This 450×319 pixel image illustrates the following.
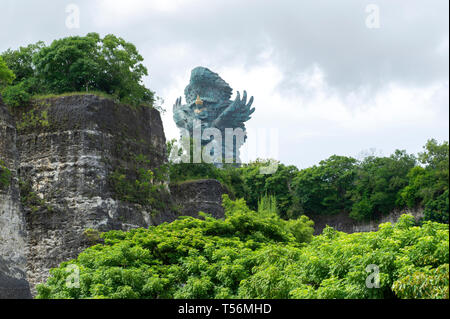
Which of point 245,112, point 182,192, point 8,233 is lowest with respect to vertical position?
point 8,233

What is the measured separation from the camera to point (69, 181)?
20297 millimetres

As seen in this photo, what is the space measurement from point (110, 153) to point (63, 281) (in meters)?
8.17

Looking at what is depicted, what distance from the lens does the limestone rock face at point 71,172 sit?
1961 centimetres

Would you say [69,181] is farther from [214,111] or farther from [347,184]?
[214,111]

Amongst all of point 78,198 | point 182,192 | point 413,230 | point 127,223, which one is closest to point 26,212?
point 78,198

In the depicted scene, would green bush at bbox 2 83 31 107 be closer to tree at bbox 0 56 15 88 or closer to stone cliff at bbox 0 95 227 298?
stone cliff at bbox 0 95 227 298

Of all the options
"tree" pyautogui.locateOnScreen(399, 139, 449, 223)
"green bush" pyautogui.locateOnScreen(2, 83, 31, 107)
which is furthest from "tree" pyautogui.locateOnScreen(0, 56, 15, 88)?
"tree" pyautogui.locateOnScreen(399, 139, 449, 223)

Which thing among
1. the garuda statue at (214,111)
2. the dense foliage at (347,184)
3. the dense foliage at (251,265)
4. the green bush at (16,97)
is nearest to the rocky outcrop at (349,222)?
the dense foliage at (347,184)

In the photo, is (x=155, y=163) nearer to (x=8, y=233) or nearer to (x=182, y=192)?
(x=182, y=192)

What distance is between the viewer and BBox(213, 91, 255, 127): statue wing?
160 feet

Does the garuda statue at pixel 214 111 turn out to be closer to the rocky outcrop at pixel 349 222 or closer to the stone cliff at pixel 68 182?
the rocky outcrop at pixel 349 222

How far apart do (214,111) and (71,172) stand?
29.9 meters

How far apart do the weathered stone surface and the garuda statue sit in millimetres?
20802
